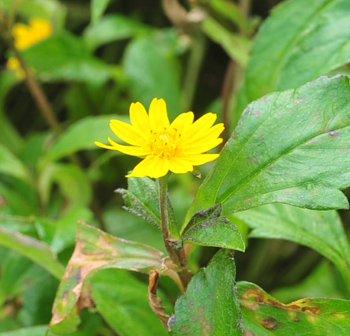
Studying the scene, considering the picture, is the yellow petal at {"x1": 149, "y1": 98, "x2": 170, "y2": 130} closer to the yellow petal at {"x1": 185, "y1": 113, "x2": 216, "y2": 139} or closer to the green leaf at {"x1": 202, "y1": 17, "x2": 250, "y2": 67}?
the yellow petal at {"x1": 185, "y1": 113, "x2": 216, "y2": 139}

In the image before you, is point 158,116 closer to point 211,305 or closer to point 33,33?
point 211,305

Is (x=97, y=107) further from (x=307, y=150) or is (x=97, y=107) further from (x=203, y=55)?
(x=307, y=150)

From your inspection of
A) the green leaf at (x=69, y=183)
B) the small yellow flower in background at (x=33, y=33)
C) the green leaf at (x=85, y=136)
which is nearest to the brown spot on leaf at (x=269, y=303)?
the green leaf at (x=85, y=136)

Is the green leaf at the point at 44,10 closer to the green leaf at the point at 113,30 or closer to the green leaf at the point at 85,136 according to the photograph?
the green leaf at the point at 113,30

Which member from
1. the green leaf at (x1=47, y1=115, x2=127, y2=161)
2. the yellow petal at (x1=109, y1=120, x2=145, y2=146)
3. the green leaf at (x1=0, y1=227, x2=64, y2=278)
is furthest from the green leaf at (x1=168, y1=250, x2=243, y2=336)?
the green leaf at (x1=47, y1=115, x2=127, y2=161)

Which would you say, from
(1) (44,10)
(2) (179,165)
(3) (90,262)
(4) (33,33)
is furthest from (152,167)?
(4) (33,33)
